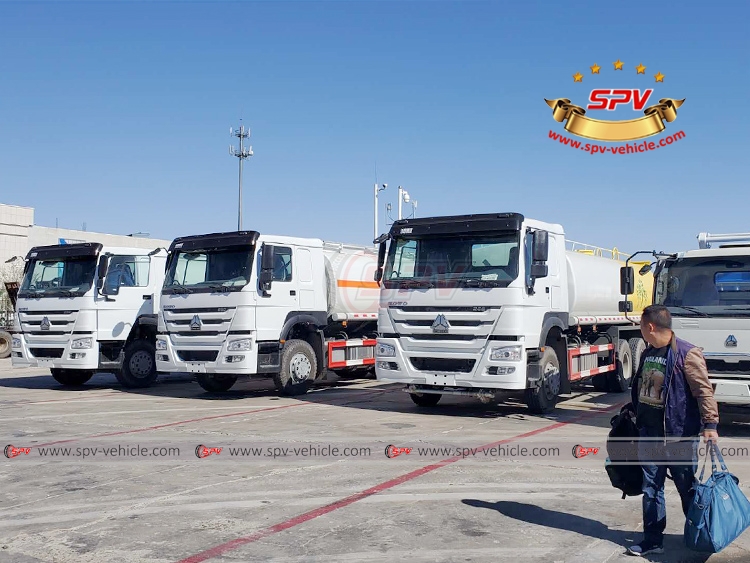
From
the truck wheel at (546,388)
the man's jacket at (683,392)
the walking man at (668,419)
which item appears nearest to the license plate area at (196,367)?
the truck wheel at (546,388)

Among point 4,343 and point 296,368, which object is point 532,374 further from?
point 4,343

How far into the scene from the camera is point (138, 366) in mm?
16938

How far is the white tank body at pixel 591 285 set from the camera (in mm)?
13719

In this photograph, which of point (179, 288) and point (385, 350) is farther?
point (179, 288)

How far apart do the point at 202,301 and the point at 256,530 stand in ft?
27.8

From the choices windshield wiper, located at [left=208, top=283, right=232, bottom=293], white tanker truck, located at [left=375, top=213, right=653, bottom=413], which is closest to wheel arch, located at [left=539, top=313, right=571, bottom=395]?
white tanker truck, located at [left=375, top=213, right=653, bottom=413]

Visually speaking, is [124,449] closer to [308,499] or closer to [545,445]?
[308,499]

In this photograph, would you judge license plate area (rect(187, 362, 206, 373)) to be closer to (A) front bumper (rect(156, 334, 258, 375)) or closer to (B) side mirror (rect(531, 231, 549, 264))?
(A) front bumper (rect(156, 334, 258, 375))

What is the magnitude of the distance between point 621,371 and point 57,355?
11212 millimetres

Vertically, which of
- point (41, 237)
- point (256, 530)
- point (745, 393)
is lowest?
point (256, 530)

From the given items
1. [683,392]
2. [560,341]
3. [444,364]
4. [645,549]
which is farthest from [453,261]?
[645,549]

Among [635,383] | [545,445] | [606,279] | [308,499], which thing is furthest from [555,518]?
[606,279]

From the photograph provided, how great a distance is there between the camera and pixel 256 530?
19.9ft

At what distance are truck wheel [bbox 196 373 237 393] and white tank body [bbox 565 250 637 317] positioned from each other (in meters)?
6.79
